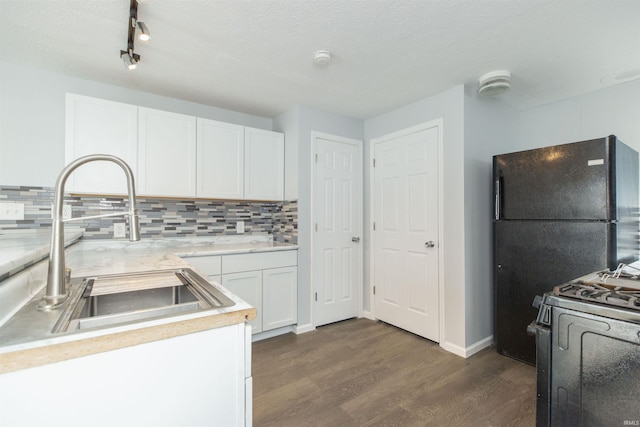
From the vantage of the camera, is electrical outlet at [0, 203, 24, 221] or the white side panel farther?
electrical outlet at [0, 203, 24, 221]

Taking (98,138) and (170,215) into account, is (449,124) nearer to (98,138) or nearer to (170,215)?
(170,215)

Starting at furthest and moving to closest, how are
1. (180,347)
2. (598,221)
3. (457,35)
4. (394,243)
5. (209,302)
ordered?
(394,243)
(598,221)
(457,35)
(209,302)
(180,347)

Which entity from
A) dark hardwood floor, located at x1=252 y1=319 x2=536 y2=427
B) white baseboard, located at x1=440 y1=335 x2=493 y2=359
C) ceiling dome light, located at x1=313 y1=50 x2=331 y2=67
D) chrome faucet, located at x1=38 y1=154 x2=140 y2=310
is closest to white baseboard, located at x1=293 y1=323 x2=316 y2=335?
dark hardwood floor, located at x1=252 y1=319 x2=536 y2=427

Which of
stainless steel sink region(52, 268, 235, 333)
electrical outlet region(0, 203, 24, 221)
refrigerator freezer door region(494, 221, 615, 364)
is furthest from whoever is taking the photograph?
electrical outlet region(0, 203, 24, 221)

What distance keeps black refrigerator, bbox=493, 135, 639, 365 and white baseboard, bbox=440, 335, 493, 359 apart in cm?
12

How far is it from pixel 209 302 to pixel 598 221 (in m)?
2.47

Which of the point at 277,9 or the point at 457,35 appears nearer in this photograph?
the point at 277,9

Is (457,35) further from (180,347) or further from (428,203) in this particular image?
(180,347)

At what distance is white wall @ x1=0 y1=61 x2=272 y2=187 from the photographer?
2.23 metres

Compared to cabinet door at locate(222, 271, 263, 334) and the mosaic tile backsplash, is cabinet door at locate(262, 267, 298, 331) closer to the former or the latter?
cabinet door at locate(222, 271, 263, 334)

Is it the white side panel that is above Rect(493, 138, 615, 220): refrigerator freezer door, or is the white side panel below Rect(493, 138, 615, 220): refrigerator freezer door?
below

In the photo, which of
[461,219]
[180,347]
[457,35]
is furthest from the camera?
[461,219]

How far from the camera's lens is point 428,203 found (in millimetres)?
2777

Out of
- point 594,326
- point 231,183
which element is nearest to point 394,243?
point 231,183
